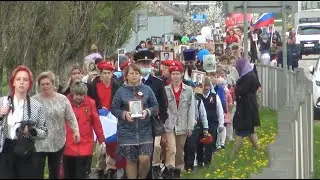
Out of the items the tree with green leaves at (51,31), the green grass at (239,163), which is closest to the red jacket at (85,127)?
the green grass at (239,163)

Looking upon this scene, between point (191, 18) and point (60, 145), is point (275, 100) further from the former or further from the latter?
point (191, 18)

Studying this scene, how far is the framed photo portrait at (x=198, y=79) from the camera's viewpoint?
1816cm

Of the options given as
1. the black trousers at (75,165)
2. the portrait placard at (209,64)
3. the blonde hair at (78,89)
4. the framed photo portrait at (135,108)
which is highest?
the blonde hair at (78,89)

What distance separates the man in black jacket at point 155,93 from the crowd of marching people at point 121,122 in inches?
0.6

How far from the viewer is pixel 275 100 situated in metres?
27.6

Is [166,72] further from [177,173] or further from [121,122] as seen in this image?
[121,122]

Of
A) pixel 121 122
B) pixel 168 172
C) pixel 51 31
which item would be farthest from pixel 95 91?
pixel 51 31

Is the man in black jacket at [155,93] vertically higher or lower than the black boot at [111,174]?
higher

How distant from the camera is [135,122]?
14.4 m

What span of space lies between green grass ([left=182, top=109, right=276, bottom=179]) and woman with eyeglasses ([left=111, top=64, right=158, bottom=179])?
42.1 inches

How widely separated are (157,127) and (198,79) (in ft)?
12.2

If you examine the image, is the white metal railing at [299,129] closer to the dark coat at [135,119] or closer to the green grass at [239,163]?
the green grass at [239,163]

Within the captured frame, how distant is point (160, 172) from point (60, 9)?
987 cm

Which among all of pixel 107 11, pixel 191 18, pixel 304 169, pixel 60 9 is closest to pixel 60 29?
pixel 60 9
